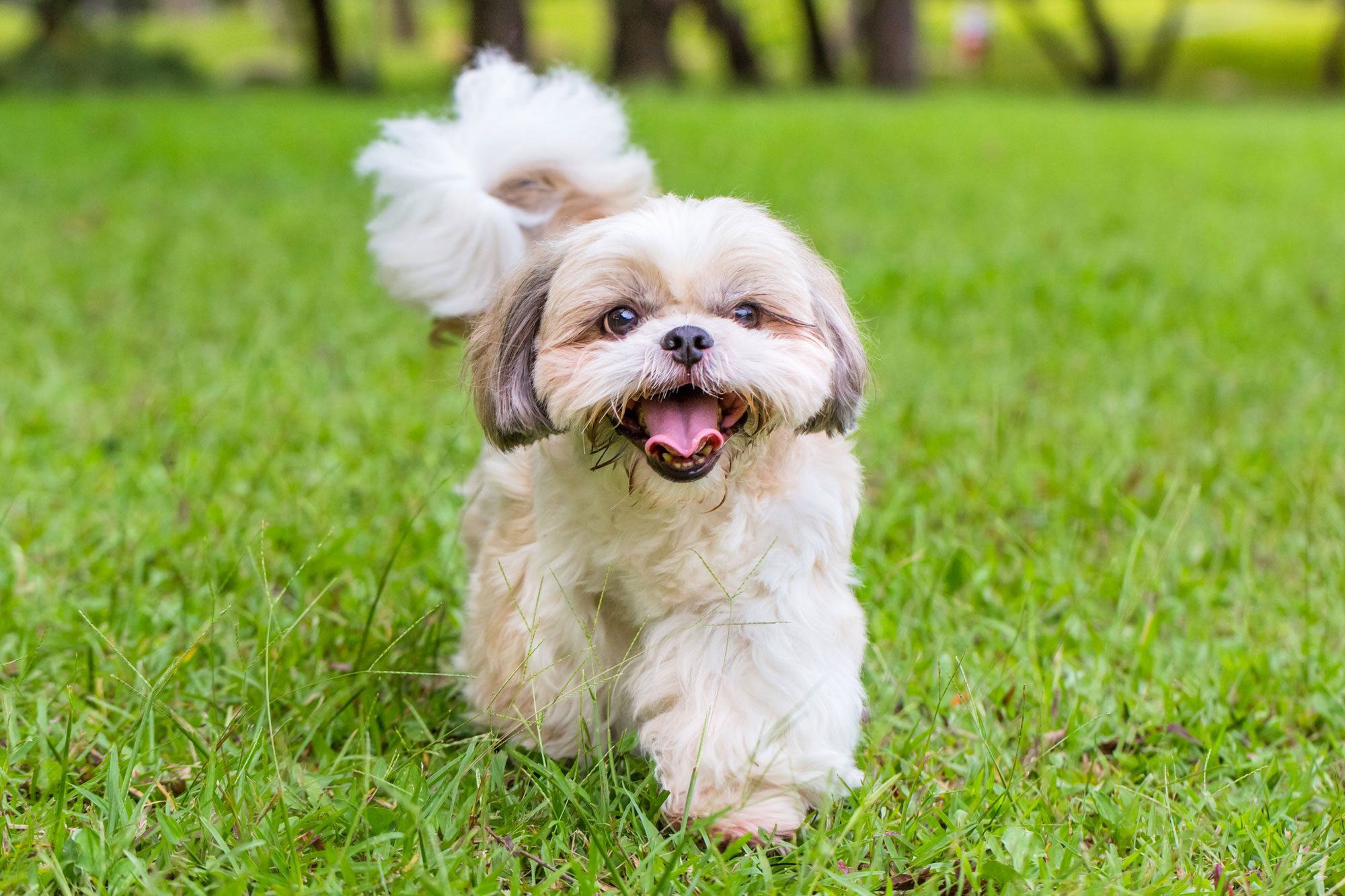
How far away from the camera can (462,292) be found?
3.08 metres

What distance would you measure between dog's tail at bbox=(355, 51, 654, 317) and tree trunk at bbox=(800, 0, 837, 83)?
23255mm

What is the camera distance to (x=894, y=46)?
919 inches

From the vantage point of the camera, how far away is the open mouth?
2.22 m

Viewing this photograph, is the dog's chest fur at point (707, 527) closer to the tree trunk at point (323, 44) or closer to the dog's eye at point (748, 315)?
the dog's eye at point (748, 315)

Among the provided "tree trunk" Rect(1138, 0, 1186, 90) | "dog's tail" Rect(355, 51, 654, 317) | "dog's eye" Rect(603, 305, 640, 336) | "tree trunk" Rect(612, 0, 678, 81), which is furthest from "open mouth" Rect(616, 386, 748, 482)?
"tree trunk" Rect(1138, 0, 1186, 90)

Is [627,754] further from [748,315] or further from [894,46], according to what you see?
[894,46]

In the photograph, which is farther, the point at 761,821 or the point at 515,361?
the point at 515,361

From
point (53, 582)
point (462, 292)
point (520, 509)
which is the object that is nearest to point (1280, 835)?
point (520, 509)

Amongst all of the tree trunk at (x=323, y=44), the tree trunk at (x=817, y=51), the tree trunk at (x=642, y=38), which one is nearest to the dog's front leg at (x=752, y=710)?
the tree trunk at (x=642, y=38)

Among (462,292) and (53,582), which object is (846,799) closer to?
(462,292)

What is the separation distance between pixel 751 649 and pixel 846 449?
486 mm

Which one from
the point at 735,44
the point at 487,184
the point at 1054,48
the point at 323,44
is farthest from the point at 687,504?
Answer: the point at 1054,48

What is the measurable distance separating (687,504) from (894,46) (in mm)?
22519

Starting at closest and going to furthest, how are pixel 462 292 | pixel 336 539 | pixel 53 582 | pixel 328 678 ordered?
pixel 328 678
pixel 462 292
pixel 53 582
pixel 336 539
